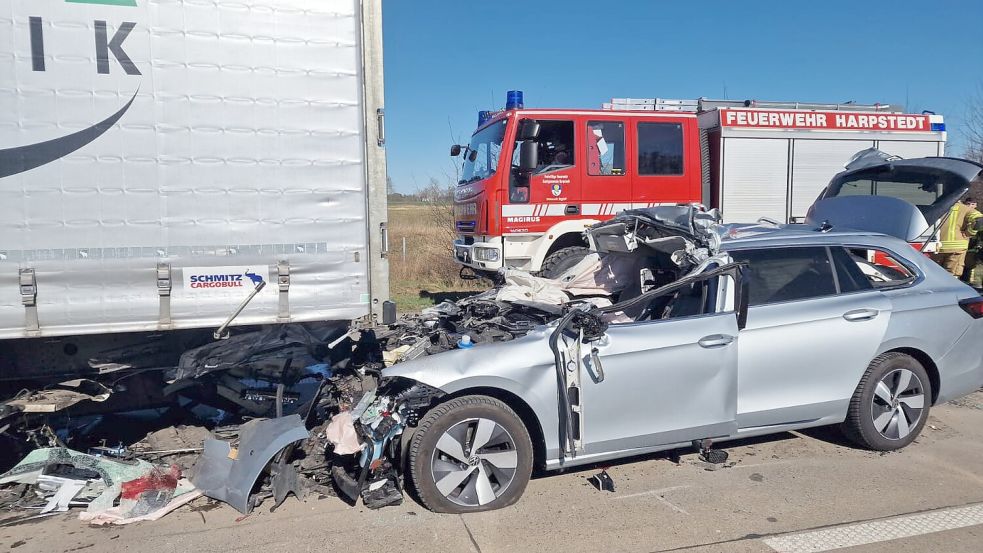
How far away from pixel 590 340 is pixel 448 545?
4.83 ft

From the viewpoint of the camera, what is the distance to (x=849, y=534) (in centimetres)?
375

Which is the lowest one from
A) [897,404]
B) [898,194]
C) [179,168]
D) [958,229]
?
[897,404]

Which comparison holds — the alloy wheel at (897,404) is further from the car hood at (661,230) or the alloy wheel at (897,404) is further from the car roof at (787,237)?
the car hood at (661,230)

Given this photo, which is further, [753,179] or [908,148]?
[908,148]

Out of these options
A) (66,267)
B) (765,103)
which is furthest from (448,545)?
(765,103)

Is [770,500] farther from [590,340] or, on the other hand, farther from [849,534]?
[590,340]

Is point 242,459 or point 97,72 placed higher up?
point 97,72

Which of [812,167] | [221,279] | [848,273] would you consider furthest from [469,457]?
[812,167]

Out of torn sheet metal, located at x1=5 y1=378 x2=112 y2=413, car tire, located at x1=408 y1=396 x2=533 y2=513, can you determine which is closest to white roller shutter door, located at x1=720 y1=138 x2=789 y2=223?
car tire, located at x1=408 y1=396 x2=533 y2=513

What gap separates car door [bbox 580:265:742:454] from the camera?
417 centimetres

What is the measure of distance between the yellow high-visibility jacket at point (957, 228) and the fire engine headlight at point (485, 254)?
22.4 ft

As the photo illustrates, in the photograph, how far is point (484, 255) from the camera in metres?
8.96

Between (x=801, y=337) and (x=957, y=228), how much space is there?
295 inches

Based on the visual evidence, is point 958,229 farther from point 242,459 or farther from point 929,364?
point 242,459
